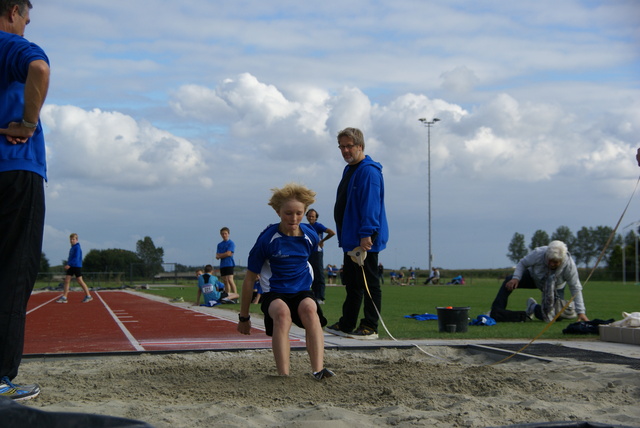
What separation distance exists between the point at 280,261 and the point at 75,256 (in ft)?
48.4

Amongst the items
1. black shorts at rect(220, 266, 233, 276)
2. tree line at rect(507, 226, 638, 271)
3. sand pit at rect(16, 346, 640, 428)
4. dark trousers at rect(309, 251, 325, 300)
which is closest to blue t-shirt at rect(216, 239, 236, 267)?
black shorts at rect(220, 266, 233, 276)

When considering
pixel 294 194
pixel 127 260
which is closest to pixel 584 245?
pixel 127 260

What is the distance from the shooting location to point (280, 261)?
511 cm

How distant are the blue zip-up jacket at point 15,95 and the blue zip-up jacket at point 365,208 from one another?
384 cm

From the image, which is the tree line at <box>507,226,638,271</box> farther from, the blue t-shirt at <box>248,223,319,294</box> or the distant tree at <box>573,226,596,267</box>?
the blue t-shirt at <box>248,223,319,294</box>

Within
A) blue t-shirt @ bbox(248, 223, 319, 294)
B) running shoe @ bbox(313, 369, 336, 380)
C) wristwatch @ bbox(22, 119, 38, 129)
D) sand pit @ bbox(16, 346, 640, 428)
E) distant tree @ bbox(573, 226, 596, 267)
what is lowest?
sand pit @ bbox(16, 346, 640, 428)

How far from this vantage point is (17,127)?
3.98m

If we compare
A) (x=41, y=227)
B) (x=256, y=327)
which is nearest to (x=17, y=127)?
(x=41, y=227)

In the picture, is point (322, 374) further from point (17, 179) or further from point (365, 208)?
point (365, 208)

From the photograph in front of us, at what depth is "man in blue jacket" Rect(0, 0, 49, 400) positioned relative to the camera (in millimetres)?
3914

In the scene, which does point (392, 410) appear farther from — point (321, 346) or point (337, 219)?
point (337, 219)

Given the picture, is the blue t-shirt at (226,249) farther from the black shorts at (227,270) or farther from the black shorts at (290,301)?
the black shorts at (290,301)

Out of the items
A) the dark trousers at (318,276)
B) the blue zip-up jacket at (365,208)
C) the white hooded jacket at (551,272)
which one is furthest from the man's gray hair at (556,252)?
the dark trousers at (318,276)

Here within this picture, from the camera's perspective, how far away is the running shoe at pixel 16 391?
Result: 3924 mm
